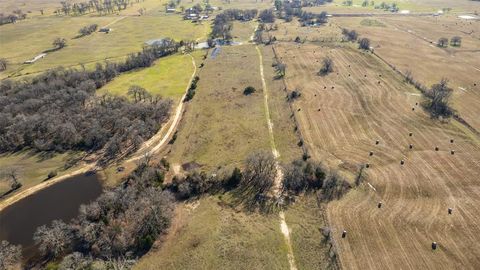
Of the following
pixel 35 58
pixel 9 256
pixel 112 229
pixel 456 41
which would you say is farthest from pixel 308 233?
pixel 35 58

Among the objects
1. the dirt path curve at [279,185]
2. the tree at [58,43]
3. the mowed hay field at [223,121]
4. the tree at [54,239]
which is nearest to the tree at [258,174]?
the dirt path curve at [279,185]

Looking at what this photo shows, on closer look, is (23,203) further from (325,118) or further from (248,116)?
(325,118)

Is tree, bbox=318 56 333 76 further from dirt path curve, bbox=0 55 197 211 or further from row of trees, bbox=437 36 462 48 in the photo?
row of trees, bbox=437 36 462 48

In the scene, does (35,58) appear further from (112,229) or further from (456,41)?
(456,41)

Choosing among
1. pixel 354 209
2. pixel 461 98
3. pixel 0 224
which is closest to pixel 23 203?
pixel 0 224

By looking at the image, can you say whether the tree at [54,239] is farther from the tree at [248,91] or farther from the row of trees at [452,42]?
the row of trees at [452,42]
